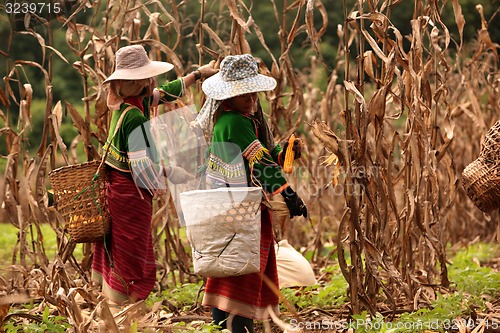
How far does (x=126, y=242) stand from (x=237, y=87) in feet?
3.43

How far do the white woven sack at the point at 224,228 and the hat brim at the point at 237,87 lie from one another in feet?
1.62

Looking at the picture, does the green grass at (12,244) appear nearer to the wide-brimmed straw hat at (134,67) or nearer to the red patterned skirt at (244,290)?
the wide-brimmed straw hat at (134,67)

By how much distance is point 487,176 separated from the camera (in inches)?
128

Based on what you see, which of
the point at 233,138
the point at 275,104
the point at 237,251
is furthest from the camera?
the point at 275,104

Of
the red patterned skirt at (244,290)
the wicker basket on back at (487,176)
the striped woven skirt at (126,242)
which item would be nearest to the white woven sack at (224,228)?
the red patterned skirt at (244,290)

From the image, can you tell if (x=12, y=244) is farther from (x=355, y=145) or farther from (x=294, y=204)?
(x=355, y=145)

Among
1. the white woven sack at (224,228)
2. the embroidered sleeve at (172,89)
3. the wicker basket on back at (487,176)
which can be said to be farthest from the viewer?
the embroidered sleeve at (172,89)

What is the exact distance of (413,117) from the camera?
368cm

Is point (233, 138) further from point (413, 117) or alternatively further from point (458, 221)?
point (458, 221)

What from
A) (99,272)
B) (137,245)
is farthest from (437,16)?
(99,272)

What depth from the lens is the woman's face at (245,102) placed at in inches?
135

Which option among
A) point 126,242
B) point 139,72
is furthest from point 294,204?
point 139,72

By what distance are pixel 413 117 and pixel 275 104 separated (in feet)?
3.97

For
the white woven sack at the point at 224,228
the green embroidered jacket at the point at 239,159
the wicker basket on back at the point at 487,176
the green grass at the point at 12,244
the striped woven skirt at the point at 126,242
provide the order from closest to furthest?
the white woven sack at the point at 224,228, the wicker basket on back at the point at 487,176, the green embroidered jacket at the point at 239,159, the striped woven skirt at the point at 126,242, the green grass at the point at 12,244
